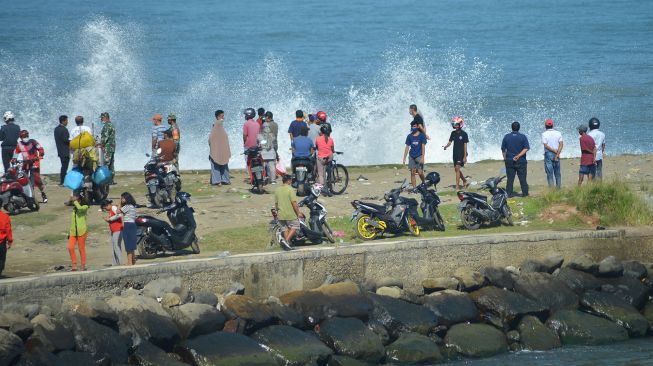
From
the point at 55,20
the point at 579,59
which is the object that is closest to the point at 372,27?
the point at 579,59

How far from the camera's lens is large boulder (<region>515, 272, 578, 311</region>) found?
1661 centimetres

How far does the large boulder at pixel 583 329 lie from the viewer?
16047 millimetres

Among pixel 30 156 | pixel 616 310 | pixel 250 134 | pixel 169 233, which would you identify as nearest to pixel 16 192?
pixel 30 156

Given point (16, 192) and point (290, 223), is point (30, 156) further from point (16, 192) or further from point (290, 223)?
point (290, 223)

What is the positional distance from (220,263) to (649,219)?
24.6 feet

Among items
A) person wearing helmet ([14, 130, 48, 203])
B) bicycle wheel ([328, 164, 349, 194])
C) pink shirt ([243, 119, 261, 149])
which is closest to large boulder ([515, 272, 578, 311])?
bicycle wheel ([328, 164, 349, 194])

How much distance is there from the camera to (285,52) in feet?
176

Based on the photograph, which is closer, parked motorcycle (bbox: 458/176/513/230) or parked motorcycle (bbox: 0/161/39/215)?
parked motorcycle (bbox: 458/176/513/230)

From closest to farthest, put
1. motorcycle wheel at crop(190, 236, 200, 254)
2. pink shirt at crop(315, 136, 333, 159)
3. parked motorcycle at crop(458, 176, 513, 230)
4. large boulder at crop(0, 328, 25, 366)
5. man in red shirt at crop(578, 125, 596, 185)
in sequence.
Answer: large boulder at crop(0, 328, 25, 366)
motorcycle wheel at crop(190, 236, 200, 254)
parked motorcycle at crop(458, 176, 513, 230)
man in red shirt at crop(578, 125, 596, 185)
pink shirt at crop(315, 136, 333, 159)

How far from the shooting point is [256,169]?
2188 cm

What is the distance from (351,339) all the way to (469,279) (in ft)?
8.53

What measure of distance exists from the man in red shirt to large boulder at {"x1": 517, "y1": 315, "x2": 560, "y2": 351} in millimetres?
5438

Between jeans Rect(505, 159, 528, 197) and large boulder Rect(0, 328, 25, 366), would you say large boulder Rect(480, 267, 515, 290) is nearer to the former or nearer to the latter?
jeans Rect(505, 159, 528, 197)

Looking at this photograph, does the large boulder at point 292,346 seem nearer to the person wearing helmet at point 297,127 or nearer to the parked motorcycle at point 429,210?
the parked motorcycle at point 429,210
